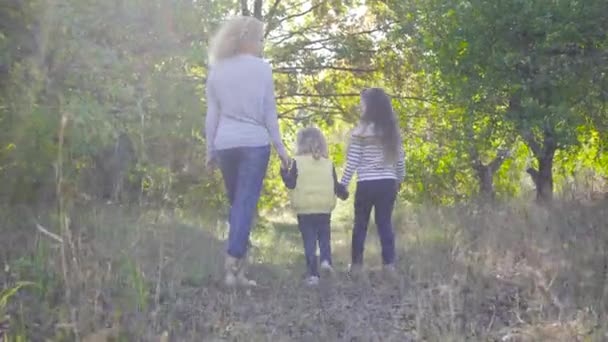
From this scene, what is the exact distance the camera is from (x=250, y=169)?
21.0 ft

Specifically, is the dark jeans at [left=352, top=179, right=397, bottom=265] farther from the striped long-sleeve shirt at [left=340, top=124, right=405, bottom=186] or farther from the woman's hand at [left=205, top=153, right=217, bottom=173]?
the woman's hand at [left=205, top=153, right=217, bottom=173]

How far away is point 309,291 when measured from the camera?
6660 millimetres

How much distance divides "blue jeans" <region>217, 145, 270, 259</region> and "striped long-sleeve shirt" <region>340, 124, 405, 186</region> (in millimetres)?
1365

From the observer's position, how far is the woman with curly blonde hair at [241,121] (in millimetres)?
6426

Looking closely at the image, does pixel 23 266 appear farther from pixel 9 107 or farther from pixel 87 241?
pixel 9 107

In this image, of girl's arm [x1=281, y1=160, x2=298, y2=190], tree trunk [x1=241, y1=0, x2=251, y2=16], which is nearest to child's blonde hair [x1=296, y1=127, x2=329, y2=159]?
girl's arm [x1=281, y1=160, x2=298, y2=190]

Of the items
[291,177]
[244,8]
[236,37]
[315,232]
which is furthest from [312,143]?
[244,8]

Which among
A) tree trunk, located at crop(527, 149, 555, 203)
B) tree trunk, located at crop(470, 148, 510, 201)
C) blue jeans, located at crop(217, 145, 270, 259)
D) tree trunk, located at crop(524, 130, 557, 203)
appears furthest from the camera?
tree trunk, located at crop(470, 148, 510, 201)

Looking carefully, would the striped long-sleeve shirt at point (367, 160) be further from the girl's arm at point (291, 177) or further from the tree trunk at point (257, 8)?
the tree trunk at point (257, 8)

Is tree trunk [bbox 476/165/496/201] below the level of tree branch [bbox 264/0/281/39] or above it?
below

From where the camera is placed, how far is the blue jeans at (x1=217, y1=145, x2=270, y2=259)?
642 cm

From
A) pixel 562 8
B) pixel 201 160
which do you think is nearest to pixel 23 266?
pixel 562 8

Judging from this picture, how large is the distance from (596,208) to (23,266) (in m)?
6.28

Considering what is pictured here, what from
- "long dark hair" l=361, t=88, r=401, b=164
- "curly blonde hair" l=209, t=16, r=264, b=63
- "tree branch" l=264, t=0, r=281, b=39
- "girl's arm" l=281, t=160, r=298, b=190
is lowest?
"girl's arm" l=281, t=160, r=298, b=190
